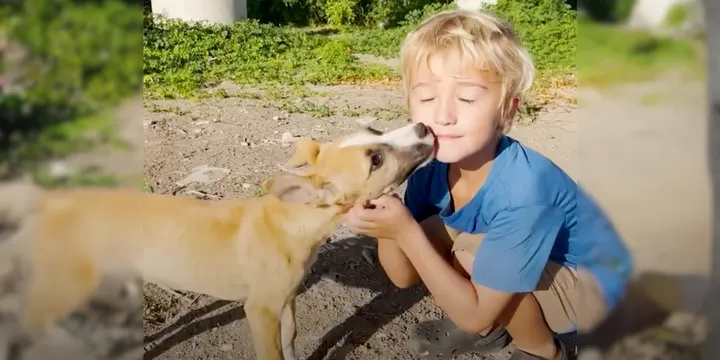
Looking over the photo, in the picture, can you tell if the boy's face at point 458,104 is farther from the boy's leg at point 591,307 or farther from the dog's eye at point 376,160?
the boy's leg at point 591,307

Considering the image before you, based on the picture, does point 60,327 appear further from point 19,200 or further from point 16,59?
point 16,59

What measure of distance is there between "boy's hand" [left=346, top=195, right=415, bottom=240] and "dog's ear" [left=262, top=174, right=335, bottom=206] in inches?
2.4

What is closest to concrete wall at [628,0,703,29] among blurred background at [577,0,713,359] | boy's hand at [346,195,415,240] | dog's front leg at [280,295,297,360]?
blurred background at [577,0,713,359]

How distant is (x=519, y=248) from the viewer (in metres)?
1.24

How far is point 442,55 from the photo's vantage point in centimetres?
125

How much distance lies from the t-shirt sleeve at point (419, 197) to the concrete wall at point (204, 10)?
131 centimetres

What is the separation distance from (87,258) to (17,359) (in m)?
0.11

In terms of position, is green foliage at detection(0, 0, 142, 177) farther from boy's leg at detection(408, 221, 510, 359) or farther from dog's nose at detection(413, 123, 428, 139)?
boy's leg at detection(408, 221, 510, 359)

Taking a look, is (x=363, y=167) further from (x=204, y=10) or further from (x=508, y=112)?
(x=204, y=10)

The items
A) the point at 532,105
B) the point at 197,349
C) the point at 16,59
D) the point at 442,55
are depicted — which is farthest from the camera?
the point at 532,105

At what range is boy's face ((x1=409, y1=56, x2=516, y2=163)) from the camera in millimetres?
1229

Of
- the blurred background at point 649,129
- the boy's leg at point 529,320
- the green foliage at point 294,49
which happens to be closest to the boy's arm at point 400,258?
the boy's leg at point 529,320

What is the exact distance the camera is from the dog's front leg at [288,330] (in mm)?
1398

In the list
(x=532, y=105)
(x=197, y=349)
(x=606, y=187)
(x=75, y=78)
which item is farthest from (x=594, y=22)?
(x=532, y=105)
